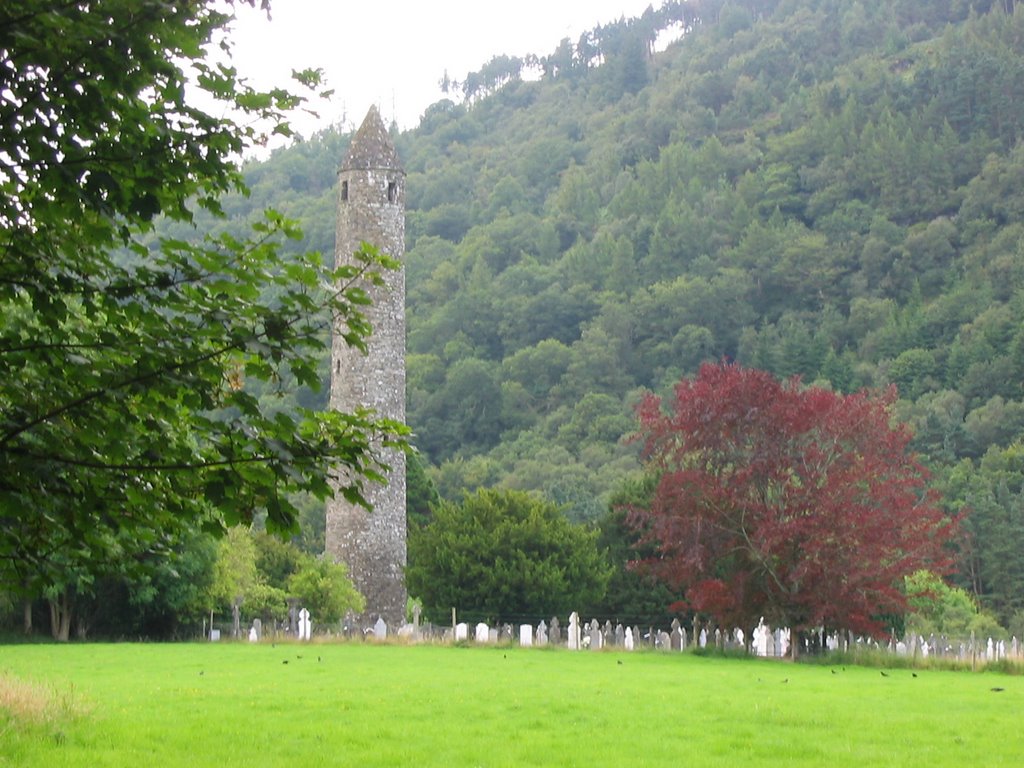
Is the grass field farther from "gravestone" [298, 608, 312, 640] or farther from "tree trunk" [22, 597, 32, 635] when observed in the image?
"gravestone" [298, 608, 312, 640]

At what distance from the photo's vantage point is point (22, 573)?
642 centimetres

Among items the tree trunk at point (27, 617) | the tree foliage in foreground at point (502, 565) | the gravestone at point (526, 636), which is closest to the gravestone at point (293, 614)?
the tree foliage in foreground at point (502, 565)

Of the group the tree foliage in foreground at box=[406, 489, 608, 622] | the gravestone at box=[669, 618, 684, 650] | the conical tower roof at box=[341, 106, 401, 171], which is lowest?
the gravestone at box=[669, 618, 684, 650]

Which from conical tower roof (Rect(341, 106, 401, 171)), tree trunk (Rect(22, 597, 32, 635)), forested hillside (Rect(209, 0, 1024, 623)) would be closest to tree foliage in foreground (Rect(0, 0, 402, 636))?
tree trunk (Rect(22, 597, 32, 635))

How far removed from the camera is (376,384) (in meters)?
41.8

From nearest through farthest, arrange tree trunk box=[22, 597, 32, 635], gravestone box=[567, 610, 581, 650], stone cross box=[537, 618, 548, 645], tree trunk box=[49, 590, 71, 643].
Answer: gravestone box=[567, 610, 581, 650]
stone cross box=[537, 618, 548, 645]
tree trunk box=[22, 597, 32, 635]
tree trunk box=[49, 590, 71, 643]

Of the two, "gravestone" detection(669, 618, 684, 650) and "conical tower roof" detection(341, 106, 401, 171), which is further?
"conical tower roof" detection(341, 106, 401, 171)

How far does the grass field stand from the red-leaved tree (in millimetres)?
5227

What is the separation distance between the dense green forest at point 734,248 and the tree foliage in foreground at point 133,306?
2054 inches

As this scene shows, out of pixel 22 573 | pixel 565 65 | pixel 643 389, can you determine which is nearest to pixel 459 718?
pixel 22 573

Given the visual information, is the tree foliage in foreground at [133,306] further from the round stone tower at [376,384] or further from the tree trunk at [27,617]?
the round stone tower at [376,384]

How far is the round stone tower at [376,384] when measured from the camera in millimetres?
41625

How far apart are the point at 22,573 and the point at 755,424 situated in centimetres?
2431

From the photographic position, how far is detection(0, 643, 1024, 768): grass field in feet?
36.0
